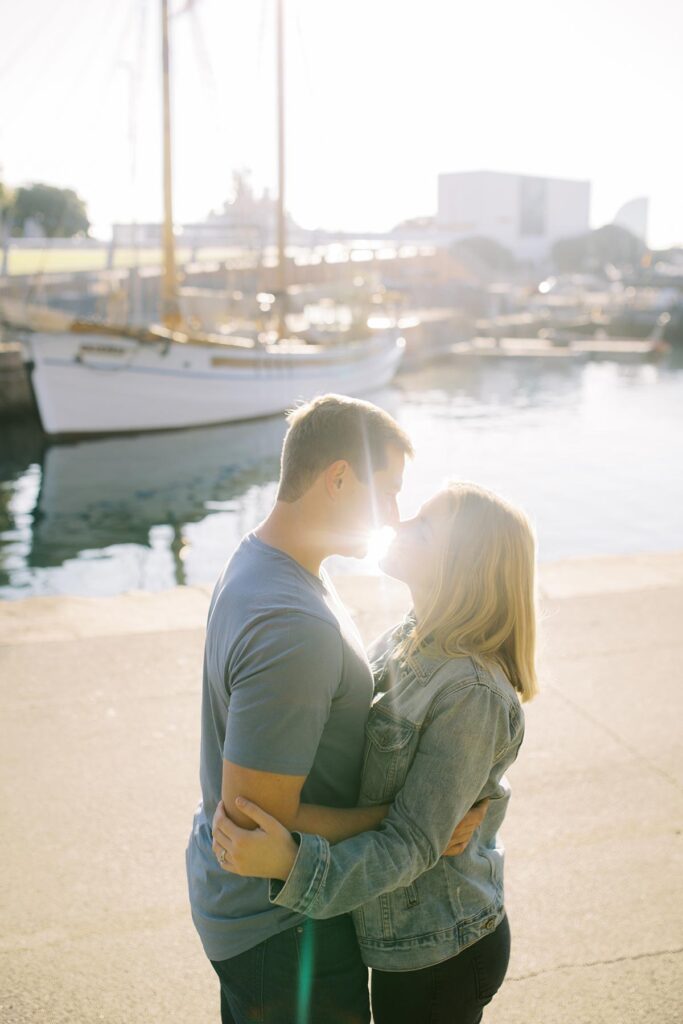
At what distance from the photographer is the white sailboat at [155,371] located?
31795 mm

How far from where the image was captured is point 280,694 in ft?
5.70

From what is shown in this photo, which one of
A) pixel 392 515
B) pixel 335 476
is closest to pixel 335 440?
pixel 335 476

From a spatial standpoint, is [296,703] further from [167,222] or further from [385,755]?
[167,222]

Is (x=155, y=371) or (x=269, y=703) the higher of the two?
(x=269, y=703)

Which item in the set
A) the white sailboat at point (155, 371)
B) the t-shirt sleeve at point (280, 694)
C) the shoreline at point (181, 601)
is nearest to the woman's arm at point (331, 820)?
the t-shirt sleeve at point (280, 694)

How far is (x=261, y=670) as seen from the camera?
1.74 m

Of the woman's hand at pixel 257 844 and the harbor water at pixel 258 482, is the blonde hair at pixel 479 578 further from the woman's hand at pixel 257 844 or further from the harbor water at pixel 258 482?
the harbor water at pixel 258 482

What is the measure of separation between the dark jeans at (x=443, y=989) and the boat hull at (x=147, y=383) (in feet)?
101

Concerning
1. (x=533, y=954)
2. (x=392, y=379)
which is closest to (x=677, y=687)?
(x=533, y=954)

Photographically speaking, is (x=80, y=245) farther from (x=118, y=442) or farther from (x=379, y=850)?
(x=379, y=850)

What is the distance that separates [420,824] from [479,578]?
17.9 inches

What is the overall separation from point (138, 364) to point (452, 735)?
106ft

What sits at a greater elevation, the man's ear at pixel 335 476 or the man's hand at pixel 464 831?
the man's ear at pixel 335 476

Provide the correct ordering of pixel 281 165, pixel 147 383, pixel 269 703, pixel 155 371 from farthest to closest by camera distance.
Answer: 1. pixel 281 165
2. pixel 155 371
3. pixel 147 383
4. pixel 269 703
